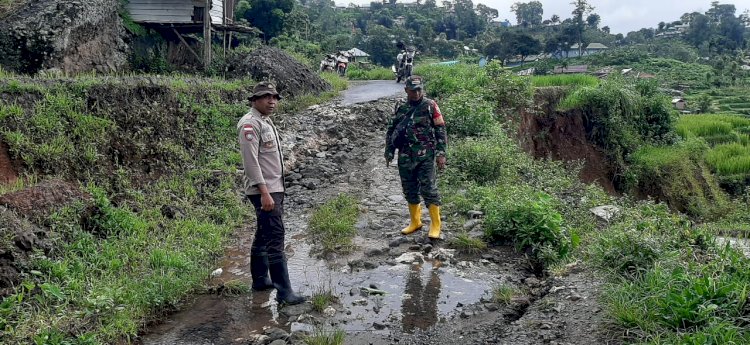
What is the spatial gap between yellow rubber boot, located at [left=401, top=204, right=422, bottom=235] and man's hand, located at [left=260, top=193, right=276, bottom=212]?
2105 mm

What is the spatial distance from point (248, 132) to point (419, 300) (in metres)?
1.95

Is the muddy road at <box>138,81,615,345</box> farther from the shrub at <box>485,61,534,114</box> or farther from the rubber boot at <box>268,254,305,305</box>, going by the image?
the shrub at <box>485,61,534,114</box>

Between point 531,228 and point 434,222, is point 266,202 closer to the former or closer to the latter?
point 434,222

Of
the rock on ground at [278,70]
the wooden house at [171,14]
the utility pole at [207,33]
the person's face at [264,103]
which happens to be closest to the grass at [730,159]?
the rock on ground at [278,70]

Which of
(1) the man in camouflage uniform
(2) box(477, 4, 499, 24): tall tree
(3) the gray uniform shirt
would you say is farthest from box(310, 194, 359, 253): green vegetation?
(2) box(477, 4, 499, 24): tall tree

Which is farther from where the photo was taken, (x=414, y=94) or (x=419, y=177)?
(x=419, y=177)

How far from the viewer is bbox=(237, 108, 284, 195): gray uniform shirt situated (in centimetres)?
434

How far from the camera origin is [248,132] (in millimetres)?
4344

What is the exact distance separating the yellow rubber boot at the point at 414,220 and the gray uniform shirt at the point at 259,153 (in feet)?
6.34

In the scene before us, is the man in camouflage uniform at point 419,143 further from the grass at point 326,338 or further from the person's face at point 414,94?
the grass at point 326,338

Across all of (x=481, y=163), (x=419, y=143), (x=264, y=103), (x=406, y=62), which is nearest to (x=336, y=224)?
(x=419, y=143)

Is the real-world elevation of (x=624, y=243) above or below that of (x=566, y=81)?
below

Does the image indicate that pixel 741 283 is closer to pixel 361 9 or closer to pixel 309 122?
pixel 309 122

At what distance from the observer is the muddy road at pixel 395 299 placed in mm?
4047
